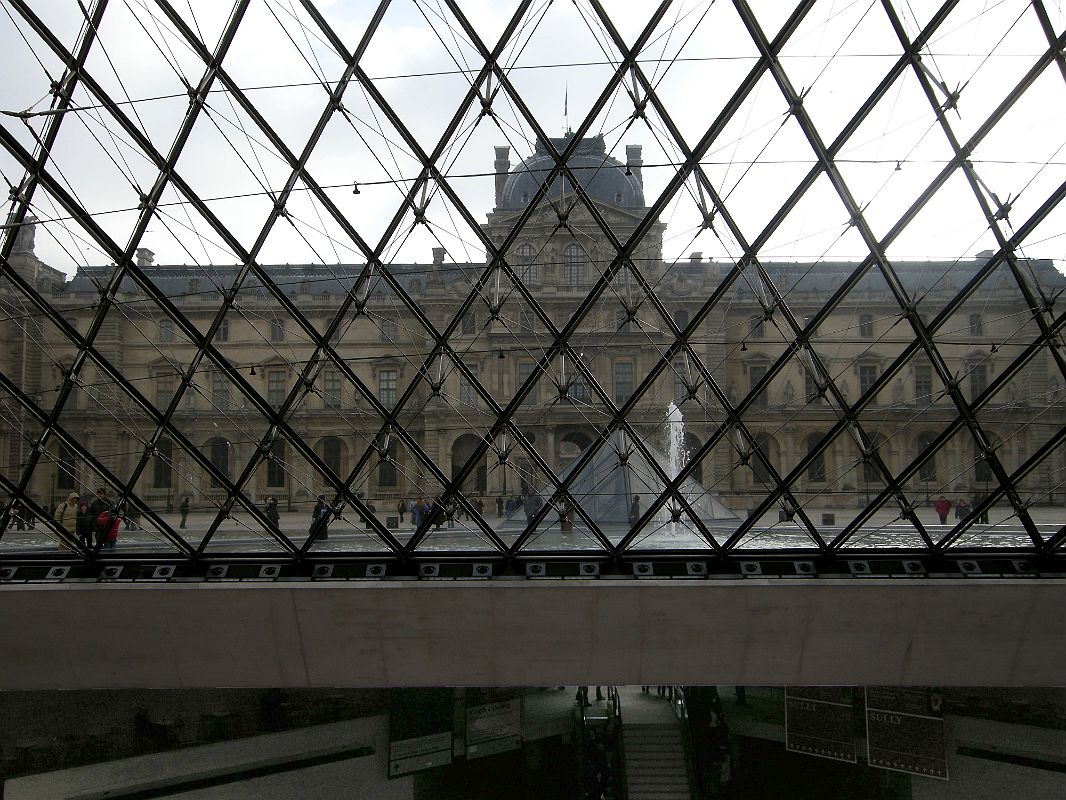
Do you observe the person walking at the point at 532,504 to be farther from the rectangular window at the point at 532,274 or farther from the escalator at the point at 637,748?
the rectangular window at the point at 532,274

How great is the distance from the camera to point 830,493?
13.9 m

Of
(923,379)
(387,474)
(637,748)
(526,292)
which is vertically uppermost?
(923,379)

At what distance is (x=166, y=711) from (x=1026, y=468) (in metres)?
9.83

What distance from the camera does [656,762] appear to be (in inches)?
424

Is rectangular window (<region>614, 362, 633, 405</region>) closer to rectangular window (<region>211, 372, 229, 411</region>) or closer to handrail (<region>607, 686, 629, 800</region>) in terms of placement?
rectangular window (<region>211, 372, 229, 411</region>)

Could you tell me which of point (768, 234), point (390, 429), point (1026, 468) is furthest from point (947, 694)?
point (390, 429)

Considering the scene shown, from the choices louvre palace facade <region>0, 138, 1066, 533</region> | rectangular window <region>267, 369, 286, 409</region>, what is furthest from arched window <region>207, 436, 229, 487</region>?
rectangular window <region>267, 369, 286, 409</region>

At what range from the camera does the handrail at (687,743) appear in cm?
1059

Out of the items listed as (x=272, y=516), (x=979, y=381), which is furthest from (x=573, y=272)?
(x=272, y=516)

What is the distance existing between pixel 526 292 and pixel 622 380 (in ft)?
29.6

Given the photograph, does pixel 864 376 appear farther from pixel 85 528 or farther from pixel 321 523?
pixel 85 528

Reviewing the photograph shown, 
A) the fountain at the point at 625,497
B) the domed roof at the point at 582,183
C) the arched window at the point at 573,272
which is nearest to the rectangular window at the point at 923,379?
the fountain at the point at 625,497

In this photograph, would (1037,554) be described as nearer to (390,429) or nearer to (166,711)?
(390,429)

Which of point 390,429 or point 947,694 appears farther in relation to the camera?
point 390,429
